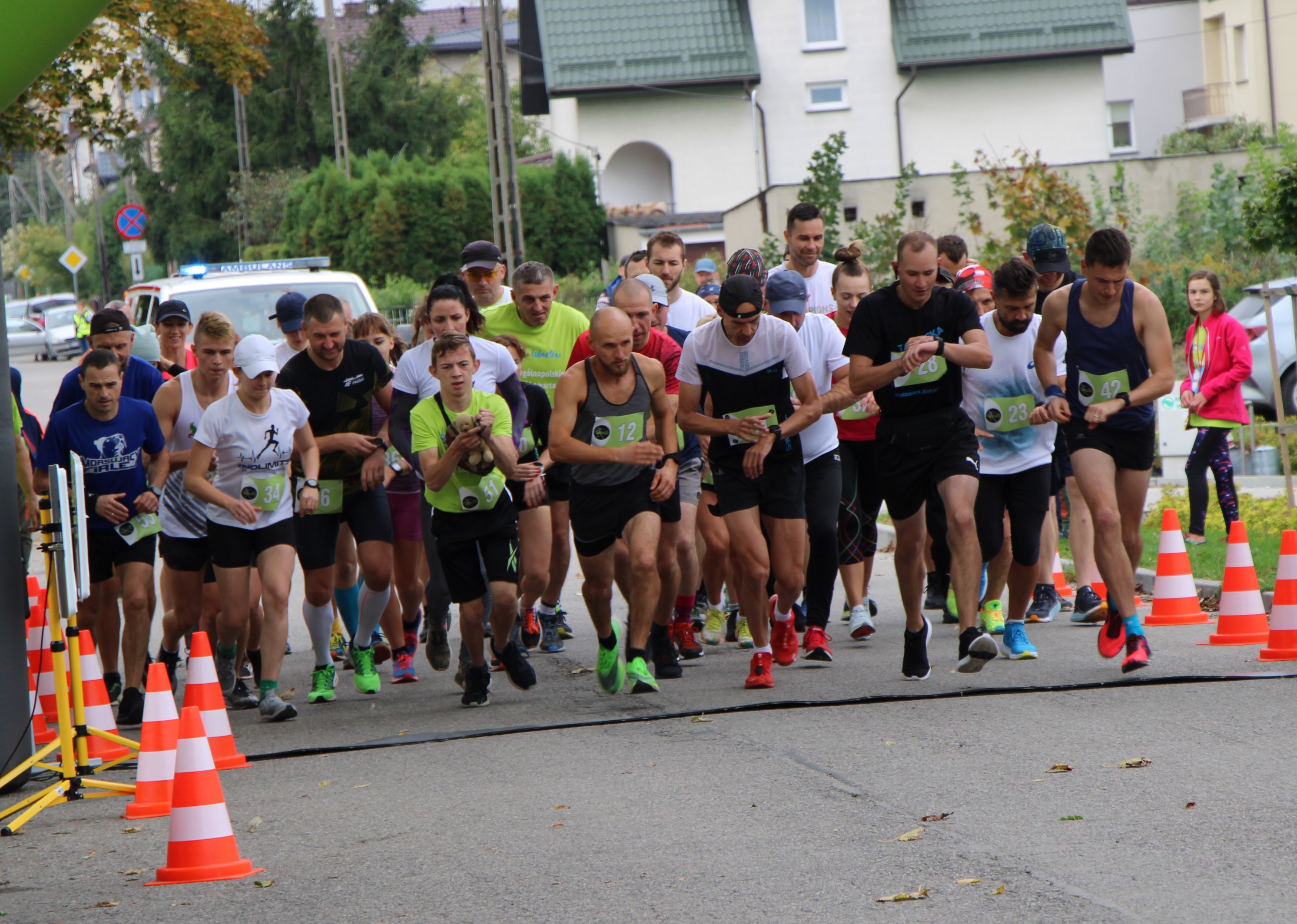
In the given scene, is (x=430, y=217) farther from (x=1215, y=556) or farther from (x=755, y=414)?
(x=755, y=414)

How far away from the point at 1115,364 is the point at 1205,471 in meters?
4.95

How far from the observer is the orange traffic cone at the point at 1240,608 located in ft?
30.0

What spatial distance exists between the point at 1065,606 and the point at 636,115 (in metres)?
39.3

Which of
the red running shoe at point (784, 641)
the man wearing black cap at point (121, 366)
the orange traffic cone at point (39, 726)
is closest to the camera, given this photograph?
the orange traffic cone at point (39, 726)

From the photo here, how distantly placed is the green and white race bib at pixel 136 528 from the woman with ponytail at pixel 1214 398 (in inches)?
299

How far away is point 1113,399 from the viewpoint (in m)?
8.20

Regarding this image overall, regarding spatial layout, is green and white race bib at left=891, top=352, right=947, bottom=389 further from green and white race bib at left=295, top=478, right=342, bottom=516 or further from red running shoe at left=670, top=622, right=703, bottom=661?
green and white race bib at left=295, top=478, right=342, bottom=516

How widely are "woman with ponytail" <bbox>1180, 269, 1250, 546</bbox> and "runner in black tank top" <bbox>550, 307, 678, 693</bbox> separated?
561cm

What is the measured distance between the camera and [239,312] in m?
16.8

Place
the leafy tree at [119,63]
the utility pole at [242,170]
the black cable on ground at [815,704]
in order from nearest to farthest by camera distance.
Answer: the black cable on ground at [815,704] < the leafy tree at [119,63] < the utility pole at [242,170]

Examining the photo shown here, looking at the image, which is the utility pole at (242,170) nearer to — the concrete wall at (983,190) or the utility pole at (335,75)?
the utility pole at (335,75)

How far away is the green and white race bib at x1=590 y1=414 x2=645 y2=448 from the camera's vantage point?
8.40 metres

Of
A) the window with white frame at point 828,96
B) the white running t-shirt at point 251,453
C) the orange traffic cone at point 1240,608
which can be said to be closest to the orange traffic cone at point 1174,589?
the orange traffic cone at point 1240,608

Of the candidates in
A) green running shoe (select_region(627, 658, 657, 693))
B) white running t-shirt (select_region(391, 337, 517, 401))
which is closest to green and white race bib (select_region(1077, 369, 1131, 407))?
green running shoe (select_region(627, 658, 657, 693))
